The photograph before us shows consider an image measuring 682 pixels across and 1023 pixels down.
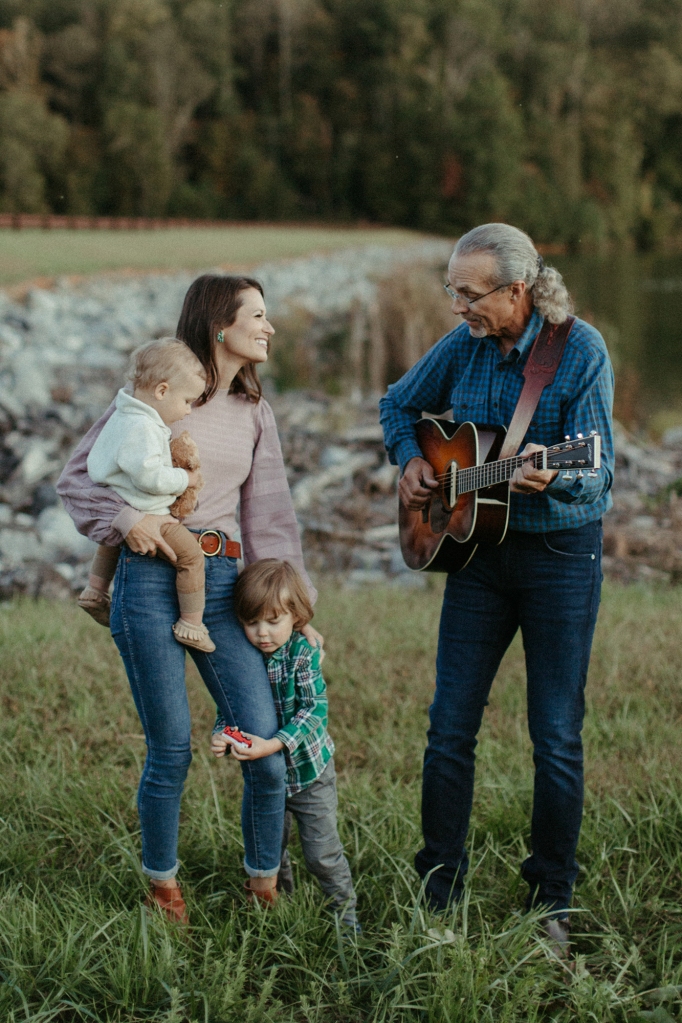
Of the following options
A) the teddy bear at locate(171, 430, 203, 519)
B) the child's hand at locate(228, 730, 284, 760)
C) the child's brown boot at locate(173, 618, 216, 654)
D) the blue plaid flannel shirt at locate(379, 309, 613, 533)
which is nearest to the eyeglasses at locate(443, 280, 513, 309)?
the blue plaid flannel shirt at locate(379, 309, 613, 533)

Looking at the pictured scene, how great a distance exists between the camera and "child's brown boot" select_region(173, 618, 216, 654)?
2672 millimetres

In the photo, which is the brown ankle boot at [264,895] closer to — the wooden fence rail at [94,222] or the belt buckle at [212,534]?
the belt buckle at [212,534]

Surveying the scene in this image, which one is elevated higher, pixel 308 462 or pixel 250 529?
pixel 250 529

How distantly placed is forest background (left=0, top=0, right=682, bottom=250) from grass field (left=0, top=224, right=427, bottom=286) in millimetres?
5373

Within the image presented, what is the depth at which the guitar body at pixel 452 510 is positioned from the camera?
289 cm

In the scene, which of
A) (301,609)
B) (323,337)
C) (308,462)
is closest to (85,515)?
(301,609)

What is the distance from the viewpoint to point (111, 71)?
44781mm

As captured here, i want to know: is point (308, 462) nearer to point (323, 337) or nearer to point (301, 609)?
point (301, 609)

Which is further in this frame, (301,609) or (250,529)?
(250,529)

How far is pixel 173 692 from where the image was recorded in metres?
2.71

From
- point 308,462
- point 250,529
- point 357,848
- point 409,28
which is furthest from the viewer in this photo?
point 409,28

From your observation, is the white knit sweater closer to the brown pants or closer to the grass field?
the brown pants

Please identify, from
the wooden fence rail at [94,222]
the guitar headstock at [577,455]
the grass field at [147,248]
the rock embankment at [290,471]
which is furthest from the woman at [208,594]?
the wooden fence rail at [94,222]

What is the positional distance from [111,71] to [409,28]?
22.7 metres
